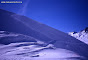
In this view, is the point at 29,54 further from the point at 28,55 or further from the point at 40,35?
the point at 40,35

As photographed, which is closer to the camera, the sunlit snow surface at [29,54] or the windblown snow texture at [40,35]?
the sunlit snow surface at [29,54]

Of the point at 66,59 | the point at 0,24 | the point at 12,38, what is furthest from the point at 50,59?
the point at 0,24

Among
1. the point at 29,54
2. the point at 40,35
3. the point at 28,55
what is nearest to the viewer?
the point at 28,55

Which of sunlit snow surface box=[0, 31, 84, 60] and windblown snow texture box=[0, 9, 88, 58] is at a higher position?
windblown snow texture box=[0, 9, 88, 58]

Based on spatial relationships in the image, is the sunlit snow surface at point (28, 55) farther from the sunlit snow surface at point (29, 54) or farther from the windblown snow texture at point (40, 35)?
the windblown snow texture at point (40, 35)

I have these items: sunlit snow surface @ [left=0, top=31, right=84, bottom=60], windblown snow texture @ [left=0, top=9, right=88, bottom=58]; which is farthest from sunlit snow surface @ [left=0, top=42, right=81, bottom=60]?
windblown snow texture @ [left=0, top=9, right=88, bottom=58]

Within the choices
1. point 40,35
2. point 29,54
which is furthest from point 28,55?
point 40,35

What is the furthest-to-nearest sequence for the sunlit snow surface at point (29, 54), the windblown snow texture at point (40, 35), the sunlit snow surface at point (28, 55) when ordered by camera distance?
the windblown snow texture at point (40, 35), the sunlit snow surface at point (29, 54), the sunlit snow surface at point (28, 55)

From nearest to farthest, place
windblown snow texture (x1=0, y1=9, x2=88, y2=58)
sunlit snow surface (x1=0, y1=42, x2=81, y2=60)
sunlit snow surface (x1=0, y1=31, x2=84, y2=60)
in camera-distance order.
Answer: sunlit snow surface (x1=0, y1=42, x2=81, y2=60) < sunlit snow surface (x1=0, y1=31, x2=84, y2=60) < windblown snow texture (x1=0, y1=9, x2=88, y2=58)

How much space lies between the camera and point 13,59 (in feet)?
18.0

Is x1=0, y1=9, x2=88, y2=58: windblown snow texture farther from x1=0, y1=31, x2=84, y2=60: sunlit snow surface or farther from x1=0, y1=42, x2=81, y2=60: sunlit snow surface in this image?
x1=0, y1=42, x2=81, y2=60: sunlit snow surface

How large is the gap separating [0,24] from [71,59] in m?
13.5

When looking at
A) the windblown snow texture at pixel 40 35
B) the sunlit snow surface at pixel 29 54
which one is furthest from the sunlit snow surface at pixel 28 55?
the windblown snow texture at pixel 40 35

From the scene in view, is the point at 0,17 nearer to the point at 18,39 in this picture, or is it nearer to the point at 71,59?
the point at 18,39
